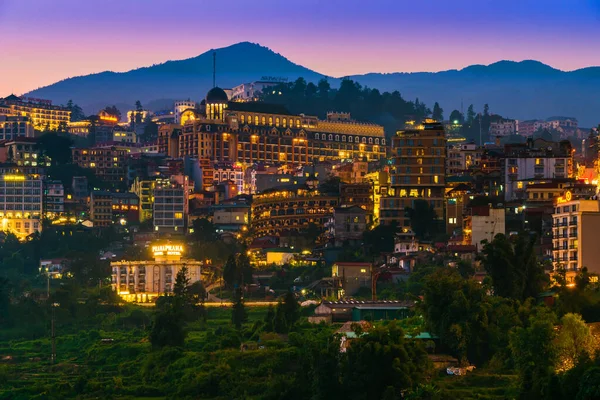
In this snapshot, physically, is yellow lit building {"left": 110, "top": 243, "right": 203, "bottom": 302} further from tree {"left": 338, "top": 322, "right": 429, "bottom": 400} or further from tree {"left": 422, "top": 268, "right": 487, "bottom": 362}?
tree {"left": 338, "top": 322, "right": 429, "bottom": 400}

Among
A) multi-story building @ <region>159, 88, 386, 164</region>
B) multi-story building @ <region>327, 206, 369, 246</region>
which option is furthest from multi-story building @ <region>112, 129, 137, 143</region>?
multi-story building @ <region>327, 206, 369, 246</region>

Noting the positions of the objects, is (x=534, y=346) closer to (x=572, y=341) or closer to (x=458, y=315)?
(x=572, y=341)

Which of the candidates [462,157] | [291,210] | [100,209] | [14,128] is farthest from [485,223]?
[14,128]

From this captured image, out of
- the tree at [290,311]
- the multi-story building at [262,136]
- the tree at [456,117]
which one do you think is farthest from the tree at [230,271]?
the tree at [456,117]

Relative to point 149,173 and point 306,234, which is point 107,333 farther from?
point 149,173

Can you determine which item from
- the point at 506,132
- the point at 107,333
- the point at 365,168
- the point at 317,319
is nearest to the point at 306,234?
the point at 365,168

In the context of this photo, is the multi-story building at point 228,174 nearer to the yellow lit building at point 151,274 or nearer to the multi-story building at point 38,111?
the multi-story building at point 38,111
